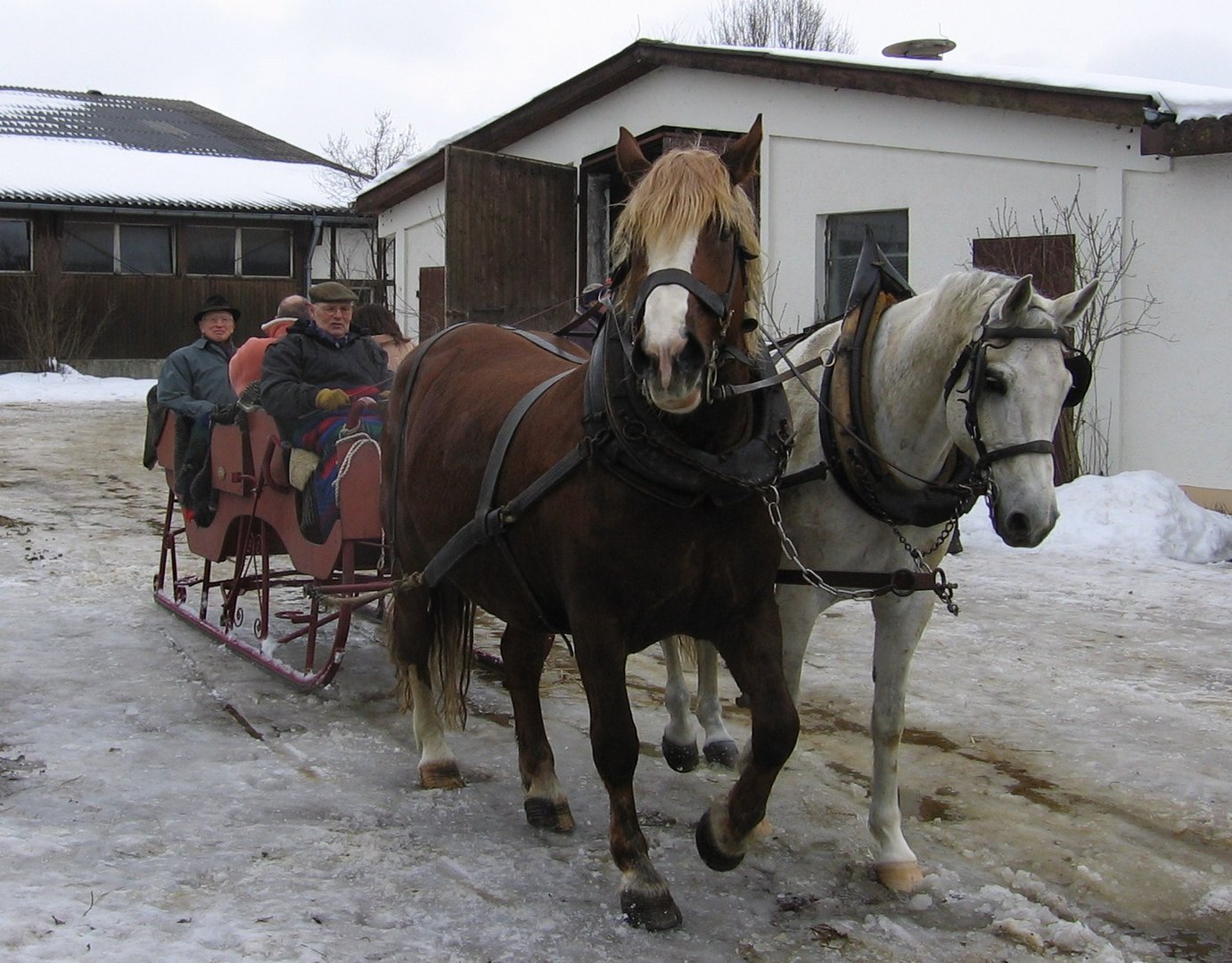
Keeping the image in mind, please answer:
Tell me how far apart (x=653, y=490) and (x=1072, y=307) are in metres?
1.16

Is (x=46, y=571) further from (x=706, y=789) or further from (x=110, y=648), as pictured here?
(x=706, y=789)

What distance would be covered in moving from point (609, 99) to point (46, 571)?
7.29m

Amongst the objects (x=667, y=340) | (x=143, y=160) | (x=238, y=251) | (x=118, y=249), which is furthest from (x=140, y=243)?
(x=667, y=340)

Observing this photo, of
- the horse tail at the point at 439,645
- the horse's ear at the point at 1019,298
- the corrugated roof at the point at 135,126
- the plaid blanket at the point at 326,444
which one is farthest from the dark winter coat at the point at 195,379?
the corrugated roof at the point at 135,126

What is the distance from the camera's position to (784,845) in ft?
12.5

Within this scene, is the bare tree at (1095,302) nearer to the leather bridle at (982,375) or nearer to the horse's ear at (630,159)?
the leather bridle at (982,375)

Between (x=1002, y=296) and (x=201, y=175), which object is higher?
(x=201, y=175)

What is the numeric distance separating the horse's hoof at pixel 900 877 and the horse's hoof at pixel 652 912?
65cm

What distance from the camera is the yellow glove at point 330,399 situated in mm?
5555

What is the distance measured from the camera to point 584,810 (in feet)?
13.6

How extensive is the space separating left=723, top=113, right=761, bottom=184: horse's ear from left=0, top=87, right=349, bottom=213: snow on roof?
905 inches

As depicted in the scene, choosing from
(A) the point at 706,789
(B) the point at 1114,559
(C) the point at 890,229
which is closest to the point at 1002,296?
(A) the point at 706,789

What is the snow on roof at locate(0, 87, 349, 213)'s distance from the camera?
79.3ft

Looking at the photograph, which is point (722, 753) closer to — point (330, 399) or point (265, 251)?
point (330, 399)
